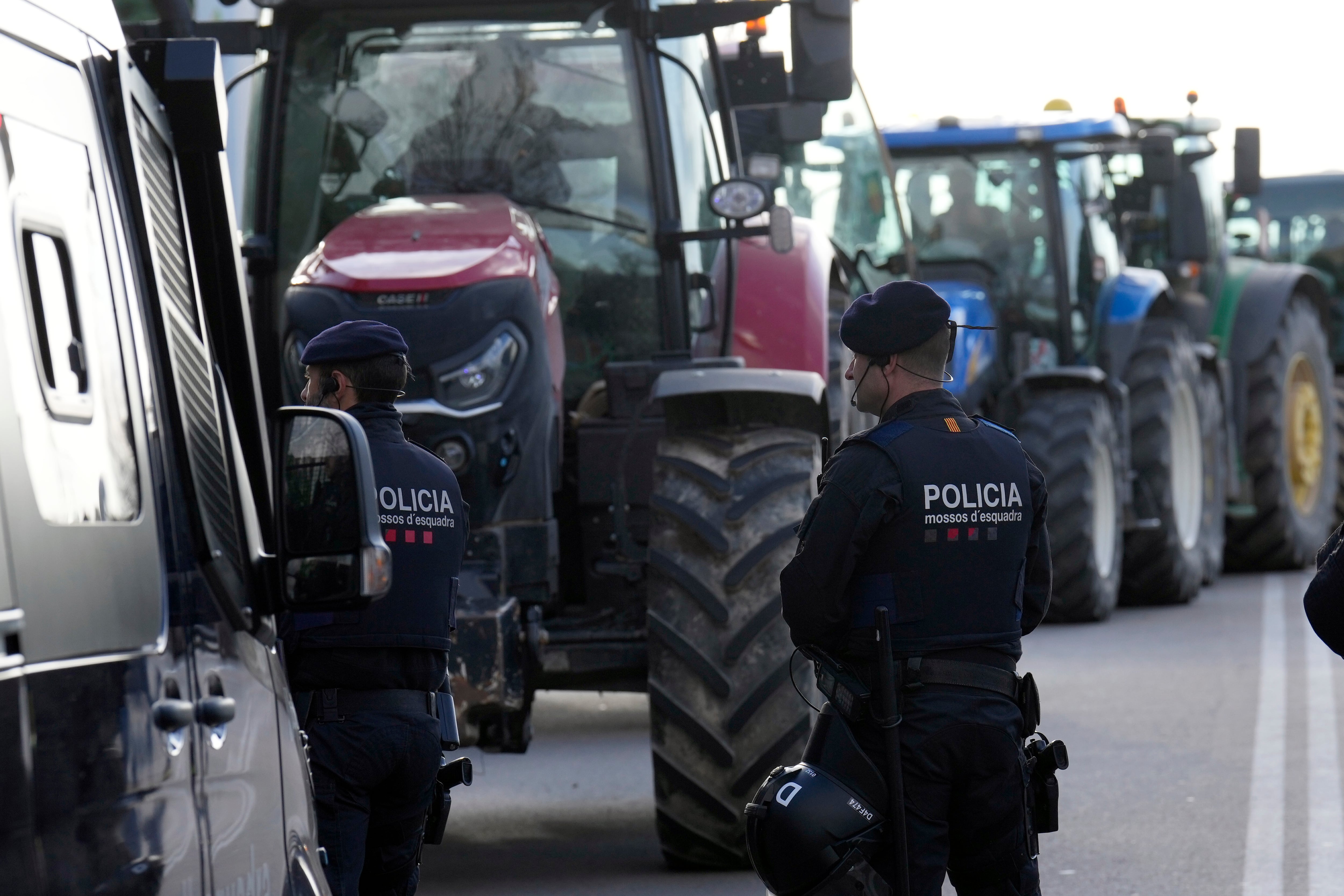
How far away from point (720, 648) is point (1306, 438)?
39.2 ft

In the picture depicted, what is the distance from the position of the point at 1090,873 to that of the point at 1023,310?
7.46 m

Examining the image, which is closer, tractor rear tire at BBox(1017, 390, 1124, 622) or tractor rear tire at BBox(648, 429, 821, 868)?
tractor rear tire at BBox(648, 429, 821, 868)

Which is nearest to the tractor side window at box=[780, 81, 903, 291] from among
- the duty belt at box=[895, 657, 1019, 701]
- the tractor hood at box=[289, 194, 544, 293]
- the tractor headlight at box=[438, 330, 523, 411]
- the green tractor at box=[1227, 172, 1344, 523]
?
the tractor hood at box=[289, 194, 544, 293]

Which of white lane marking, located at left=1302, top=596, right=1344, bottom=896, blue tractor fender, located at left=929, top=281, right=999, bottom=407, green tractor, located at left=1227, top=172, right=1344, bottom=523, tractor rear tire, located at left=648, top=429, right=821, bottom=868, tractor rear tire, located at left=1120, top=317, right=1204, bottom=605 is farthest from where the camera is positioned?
green tractor, located at left=1227, top=172, right=1344, bottom=523

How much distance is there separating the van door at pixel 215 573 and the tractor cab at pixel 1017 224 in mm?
10545

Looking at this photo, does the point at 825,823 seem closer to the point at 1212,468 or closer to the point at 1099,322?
the point at 1099,322

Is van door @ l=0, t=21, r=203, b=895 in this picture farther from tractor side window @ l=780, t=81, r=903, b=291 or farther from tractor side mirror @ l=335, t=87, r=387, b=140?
tractor side window @ l=780, t=81, r=903, b=291

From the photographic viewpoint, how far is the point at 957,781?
150 inches

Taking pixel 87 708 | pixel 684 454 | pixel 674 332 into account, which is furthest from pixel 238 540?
pixel 674 332

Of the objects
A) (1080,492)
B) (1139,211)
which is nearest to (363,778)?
(1080,492)

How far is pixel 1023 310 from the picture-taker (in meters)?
13.3

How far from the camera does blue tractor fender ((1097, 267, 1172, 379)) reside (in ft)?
43.9

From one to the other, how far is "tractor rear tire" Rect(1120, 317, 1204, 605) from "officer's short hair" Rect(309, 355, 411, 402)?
32.5ft

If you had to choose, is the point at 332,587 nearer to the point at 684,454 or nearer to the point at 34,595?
the point at 34,595
